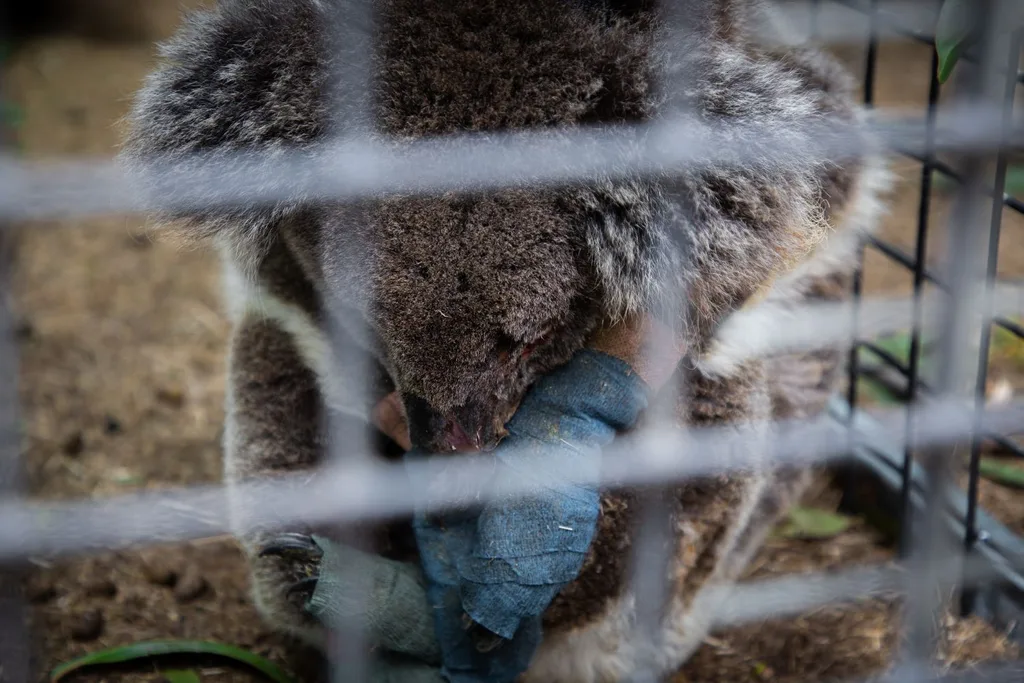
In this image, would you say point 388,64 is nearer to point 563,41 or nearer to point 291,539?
point 563,41

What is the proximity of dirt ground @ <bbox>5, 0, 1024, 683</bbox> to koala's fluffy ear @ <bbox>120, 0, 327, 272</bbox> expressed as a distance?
127 mm

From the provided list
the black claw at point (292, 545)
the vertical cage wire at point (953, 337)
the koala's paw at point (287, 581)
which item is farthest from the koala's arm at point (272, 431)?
the vertical cage wire at point (953, 337)

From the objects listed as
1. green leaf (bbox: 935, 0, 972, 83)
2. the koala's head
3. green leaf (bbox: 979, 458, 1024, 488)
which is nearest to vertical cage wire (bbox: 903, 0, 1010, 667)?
green leaf (bbox: 935, 0, 972, 83)

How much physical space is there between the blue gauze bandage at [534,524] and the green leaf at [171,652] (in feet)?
1.33

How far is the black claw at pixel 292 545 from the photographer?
1519 mm

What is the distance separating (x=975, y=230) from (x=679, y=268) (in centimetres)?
61

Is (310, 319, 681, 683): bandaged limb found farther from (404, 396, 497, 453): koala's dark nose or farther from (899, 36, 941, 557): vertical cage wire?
(899, 36, 941, 557): vertical cage wire

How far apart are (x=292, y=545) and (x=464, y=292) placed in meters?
0.50

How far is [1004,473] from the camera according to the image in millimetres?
2256

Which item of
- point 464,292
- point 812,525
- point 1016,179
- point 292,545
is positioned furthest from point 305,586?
point 1016,179

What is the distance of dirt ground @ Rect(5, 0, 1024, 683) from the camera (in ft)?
6.00

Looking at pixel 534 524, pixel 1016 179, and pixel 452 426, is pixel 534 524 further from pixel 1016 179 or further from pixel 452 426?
pixel 1016 179

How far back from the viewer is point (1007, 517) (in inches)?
83.4

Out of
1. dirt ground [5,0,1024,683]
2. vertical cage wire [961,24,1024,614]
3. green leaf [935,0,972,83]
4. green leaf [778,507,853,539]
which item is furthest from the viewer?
green leaf [778,507,853,539]
